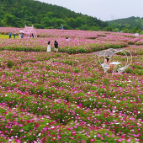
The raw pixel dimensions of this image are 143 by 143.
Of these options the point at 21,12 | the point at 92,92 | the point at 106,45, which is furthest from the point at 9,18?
the point at 92,92

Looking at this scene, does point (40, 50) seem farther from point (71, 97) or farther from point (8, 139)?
point (8, 139)

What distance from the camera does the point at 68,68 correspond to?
18.5 metres

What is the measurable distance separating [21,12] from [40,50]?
97.7 m

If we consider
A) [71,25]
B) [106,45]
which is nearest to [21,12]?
[71,25]

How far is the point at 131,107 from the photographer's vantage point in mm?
10383

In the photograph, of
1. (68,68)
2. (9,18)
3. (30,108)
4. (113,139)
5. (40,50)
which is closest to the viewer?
(113,139)

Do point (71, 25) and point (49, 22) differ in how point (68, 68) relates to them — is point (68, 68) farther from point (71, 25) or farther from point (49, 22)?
point (71, 25)

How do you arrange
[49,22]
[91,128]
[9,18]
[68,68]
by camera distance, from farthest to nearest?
Result: [49,22] < [9,18] < [68,68] < [91,128]

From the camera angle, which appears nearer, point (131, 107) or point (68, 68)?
point (131, 107)

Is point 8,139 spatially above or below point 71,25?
below

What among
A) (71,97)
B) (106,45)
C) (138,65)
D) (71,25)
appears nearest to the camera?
(71,97)

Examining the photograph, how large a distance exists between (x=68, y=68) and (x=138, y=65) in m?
7.50

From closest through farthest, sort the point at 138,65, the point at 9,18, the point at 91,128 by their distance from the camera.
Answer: the point at 91,128 < the point at 138,65 < the point at 9,18

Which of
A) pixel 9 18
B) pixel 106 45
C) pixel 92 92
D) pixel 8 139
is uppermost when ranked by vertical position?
pixel 9 18
